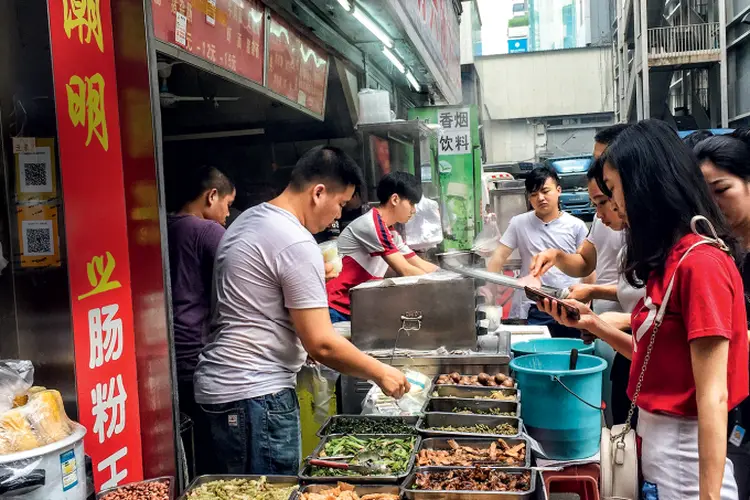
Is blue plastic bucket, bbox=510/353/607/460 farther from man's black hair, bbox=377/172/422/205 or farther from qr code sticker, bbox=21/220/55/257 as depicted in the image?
man's black hair, bbox=377/172/422/205

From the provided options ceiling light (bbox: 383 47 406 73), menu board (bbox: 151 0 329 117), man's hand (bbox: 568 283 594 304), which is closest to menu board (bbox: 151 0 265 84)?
menu board (bbox: 151 0 329 117)

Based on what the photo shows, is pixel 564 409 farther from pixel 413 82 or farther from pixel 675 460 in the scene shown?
pixel 413 82

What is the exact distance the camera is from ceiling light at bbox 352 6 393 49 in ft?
20.7

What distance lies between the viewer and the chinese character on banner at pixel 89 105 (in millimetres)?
2535

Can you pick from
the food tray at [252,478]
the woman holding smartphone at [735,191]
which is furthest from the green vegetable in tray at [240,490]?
the woman holding smartphone at [735,191]

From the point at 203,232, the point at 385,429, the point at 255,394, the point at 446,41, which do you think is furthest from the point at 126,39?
the point at 446,41

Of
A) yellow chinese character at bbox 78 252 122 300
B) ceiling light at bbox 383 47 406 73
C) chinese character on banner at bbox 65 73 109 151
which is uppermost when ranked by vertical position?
ceiling light at bbox 383 47 406 73

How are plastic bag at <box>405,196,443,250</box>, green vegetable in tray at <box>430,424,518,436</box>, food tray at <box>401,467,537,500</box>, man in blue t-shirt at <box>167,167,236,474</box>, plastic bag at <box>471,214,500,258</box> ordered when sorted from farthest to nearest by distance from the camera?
plastic bag at <box>471,214,500,258</box>
plastic bag at <box>405,196,443,250</box>
man in blue t-shirt at <box>167,167,236,474</box>
green vegetable in tray at <box>430,424,518,436</box>
food tray at <box>401,467,537,500</box>

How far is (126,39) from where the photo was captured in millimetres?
2771

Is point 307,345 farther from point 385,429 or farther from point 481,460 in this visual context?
point 481,460

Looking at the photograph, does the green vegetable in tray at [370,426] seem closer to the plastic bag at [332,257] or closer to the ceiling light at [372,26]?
the plastic bag at [332,257]

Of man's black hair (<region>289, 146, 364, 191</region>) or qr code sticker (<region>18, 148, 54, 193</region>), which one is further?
man's black hair (<region>289, 146, 364, 191</region>)

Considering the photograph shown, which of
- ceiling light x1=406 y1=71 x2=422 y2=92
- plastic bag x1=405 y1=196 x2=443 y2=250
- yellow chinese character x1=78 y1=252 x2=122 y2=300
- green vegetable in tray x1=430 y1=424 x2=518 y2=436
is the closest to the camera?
yellow chinese character x1=78 y1=252 x2=122 y2=300

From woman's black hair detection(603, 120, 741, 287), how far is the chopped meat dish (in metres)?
1.07
